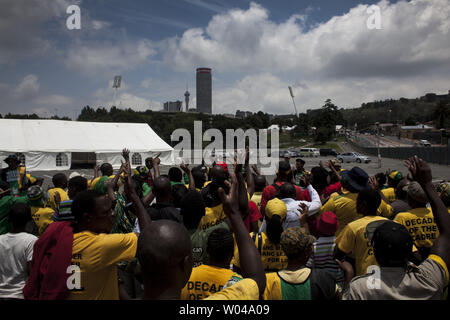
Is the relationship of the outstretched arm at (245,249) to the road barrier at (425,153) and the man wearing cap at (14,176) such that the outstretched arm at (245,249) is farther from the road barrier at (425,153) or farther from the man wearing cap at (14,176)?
the road barrier at (425,153)

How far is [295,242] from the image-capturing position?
2365 millimetres

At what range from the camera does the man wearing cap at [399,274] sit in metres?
1.99

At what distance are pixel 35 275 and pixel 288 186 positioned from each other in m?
3.05

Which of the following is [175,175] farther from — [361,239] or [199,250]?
[361,239]

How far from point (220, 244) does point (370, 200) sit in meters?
1.86

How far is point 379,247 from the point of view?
6.90ft

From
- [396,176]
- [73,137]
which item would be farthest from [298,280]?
[73,137]

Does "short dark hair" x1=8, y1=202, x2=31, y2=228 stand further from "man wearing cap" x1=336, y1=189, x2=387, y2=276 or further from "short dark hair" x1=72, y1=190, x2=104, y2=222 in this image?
"man wearing cap" x1=336, y1=189, x2=387, y2=276

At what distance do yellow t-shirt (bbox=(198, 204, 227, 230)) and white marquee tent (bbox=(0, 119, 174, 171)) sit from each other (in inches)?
1186

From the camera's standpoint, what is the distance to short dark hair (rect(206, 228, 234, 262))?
2240 millimetres
